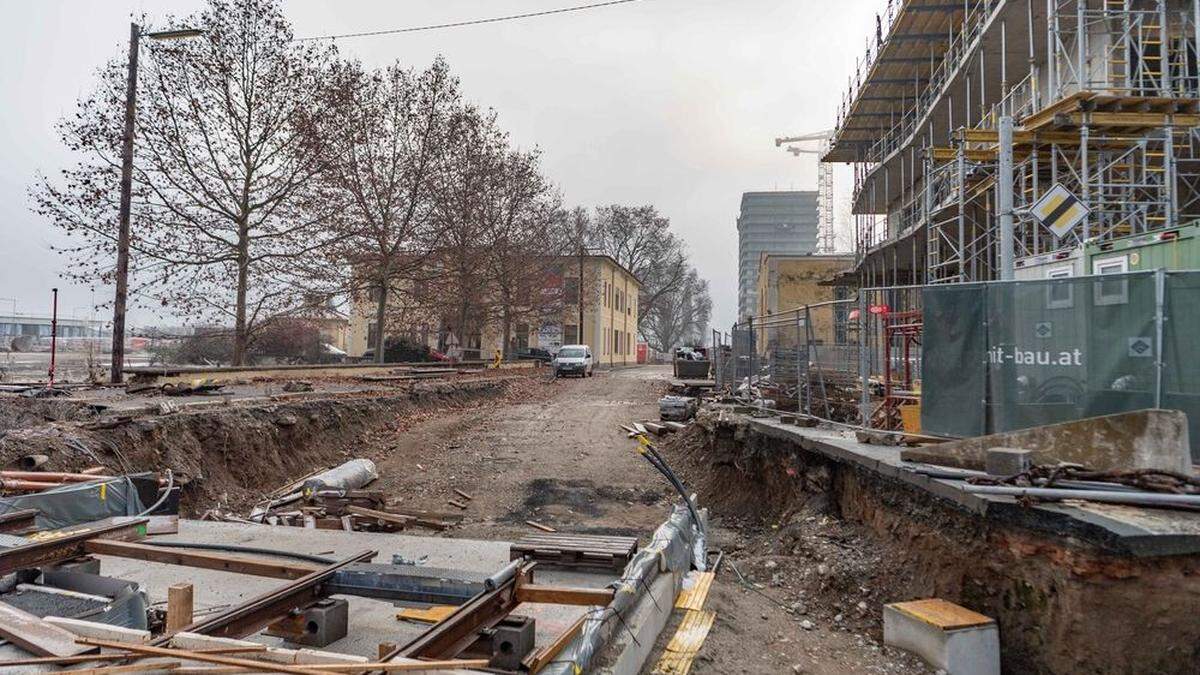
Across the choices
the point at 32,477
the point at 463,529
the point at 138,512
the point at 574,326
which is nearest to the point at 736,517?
the point at 463,529

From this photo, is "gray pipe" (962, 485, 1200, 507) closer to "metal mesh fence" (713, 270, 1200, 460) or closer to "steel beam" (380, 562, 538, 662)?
"metal mesh fence" (713, 270, 1200, 460)

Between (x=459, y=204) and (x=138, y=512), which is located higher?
(x=459, y=204)

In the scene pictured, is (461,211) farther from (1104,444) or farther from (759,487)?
(1104,444)

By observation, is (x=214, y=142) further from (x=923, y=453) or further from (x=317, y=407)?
(x=923, y=453)

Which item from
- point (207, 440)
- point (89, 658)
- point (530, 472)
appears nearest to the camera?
point (89, 658)

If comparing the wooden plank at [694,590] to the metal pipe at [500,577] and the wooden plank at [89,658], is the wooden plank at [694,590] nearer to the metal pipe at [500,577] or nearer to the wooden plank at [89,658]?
the metal pipe at [500,577]

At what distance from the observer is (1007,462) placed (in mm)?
5332

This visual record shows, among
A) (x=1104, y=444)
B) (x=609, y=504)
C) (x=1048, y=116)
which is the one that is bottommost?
(x=609, y=504)

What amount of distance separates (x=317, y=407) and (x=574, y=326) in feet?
147

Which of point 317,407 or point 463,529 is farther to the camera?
point 317,407

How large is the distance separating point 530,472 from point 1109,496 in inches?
356

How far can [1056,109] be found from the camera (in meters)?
15.4

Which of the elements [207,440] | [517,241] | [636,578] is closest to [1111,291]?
[636,578]

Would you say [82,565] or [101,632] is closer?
[101,632]
